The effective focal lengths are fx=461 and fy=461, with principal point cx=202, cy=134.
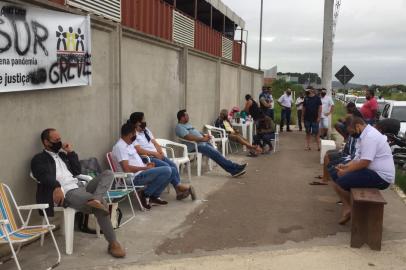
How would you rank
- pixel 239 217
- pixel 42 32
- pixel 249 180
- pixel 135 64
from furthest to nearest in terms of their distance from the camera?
pixel 249 180 → pixel 135 64 → pixel 239 217 → pixel 42 32

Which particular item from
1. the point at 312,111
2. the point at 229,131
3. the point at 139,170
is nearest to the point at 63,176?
the point at 139,170

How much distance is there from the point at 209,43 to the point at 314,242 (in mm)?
11751

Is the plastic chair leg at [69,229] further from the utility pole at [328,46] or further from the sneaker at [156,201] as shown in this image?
the utility pole at [328,46]

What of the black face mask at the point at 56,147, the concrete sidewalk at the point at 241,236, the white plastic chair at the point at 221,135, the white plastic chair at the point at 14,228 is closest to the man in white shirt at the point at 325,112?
the white plastic chair at the point at 221,135

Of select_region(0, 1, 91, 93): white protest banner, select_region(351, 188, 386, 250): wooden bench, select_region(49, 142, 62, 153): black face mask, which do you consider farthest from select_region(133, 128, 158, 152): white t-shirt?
select_region(351, 188, 386, 250): wooden bench

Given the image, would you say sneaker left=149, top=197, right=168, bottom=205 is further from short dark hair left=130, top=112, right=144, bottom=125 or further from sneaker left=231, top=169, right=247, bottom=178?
sneaker left=231, top=169, right=247, bottom=178

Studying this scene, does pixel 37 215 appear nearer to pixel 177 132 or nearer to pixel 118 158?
pixel 118 158

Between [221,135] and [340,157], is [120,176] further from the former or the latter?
[221,135]

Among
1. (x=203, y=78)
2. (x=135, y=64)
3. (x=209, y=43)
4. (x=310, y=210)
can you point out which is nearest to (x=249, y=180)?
(x=310, y=210)

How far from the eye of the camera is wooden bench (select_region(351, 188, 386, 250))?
16.6 ft

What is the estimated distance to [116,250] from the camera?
15.4 ft

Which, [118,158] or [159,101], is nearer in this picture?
[118,158]

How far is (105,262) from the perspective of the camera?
179 inches

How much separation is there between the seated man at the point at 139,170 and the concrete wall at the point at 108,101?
Result: 46 centimetres
